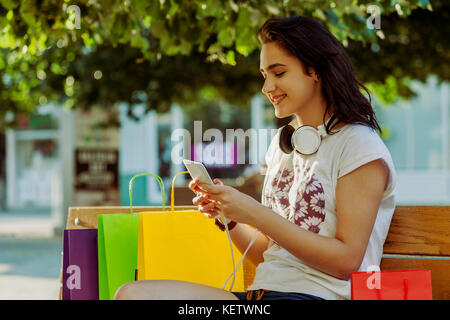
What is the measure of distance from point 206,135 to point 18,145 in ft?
66.2

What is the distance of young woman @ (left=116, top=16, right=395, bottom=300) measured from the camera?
1883mm

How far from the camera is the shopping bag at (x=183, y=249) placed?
237 centimetres

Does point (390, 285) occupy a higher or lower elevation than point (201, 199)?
lower

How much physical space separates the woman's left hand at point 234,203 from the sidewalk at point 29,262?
417 centimetres

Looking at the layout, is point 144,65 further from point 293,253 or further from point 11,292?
point 293,253

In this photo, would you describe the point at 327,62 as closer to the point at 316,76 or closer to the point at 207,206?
the point at 316,76

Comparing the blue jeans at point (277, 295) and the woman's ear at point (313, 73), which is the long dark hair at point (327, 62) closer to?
the woman's ear at point (313, 73)

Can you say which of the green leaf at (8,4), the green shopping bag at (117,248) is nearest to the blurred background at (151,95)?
the green leaf at (8,4)

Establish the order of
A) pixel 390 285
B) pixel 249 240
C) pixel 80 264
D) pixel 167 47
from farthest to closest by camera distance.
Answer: pixel 167 47 → pixel 80 264 → pixel 249 240 → pixel 390 285

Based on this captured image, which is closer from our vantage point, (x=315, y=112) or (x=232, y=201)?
(x=232, y=201)

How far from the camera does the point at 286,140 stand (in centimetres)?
222

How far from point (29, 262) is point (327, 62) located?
7.32 meters

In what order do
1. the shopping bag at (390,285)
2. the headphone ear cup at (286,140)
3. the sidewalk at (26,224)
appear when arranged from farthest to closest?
the sidewalk at (26,224) → the headphone ear cup at (286,140) → the shopping bag at (390,285)

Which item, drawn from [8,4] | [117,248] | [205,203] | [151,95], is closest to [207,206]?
[205,203]
